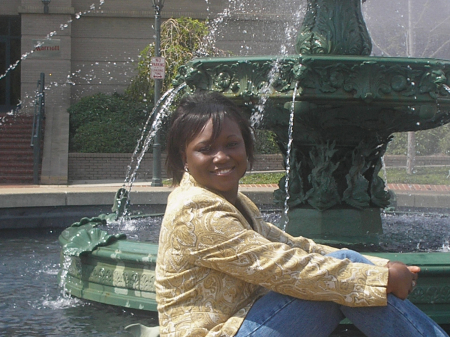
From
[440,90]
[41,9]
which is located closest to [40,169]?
[41,9]

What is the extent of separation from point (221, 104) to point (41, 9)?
2003 centimetres

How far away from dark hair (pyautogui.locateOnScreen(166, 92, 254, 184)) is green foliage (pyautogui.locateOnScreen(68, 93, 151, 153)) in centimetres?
1530

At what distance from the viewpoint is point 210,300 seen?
2.49 meters

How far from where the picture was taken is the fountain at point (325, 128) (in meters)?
4.67

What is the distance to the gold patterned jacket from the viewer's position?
2.42 metres

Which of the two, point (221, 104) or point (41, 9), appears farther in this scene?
point (41, 9)

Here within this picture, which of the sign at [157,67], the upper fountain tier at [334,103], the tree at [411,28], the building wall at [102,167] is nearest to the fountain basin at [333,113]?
the upper fountain tier at [334,103]

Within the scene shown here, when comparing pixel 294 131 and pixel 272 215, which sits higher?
pixel 294 131

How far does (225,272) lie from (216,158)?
446 mm

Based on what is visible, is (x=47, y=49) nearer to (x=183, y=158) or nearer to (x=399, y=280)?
(x=183, y=158)

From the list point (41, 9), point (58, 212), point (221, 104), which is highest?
point (41, 9)

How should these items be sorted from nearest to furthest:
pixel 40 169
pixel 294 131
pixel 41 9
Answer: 1. pixel 294 131
2. pixel 40 169
3. pixel 41 9

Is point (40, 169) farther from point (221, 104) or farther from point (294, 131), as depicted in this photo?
point (221, 104)

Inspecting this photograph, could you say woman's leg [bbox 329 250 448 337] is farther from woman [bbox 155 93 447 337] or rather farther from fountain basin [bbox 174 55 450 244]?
fountain basin [bbox 174 55 450 244]
